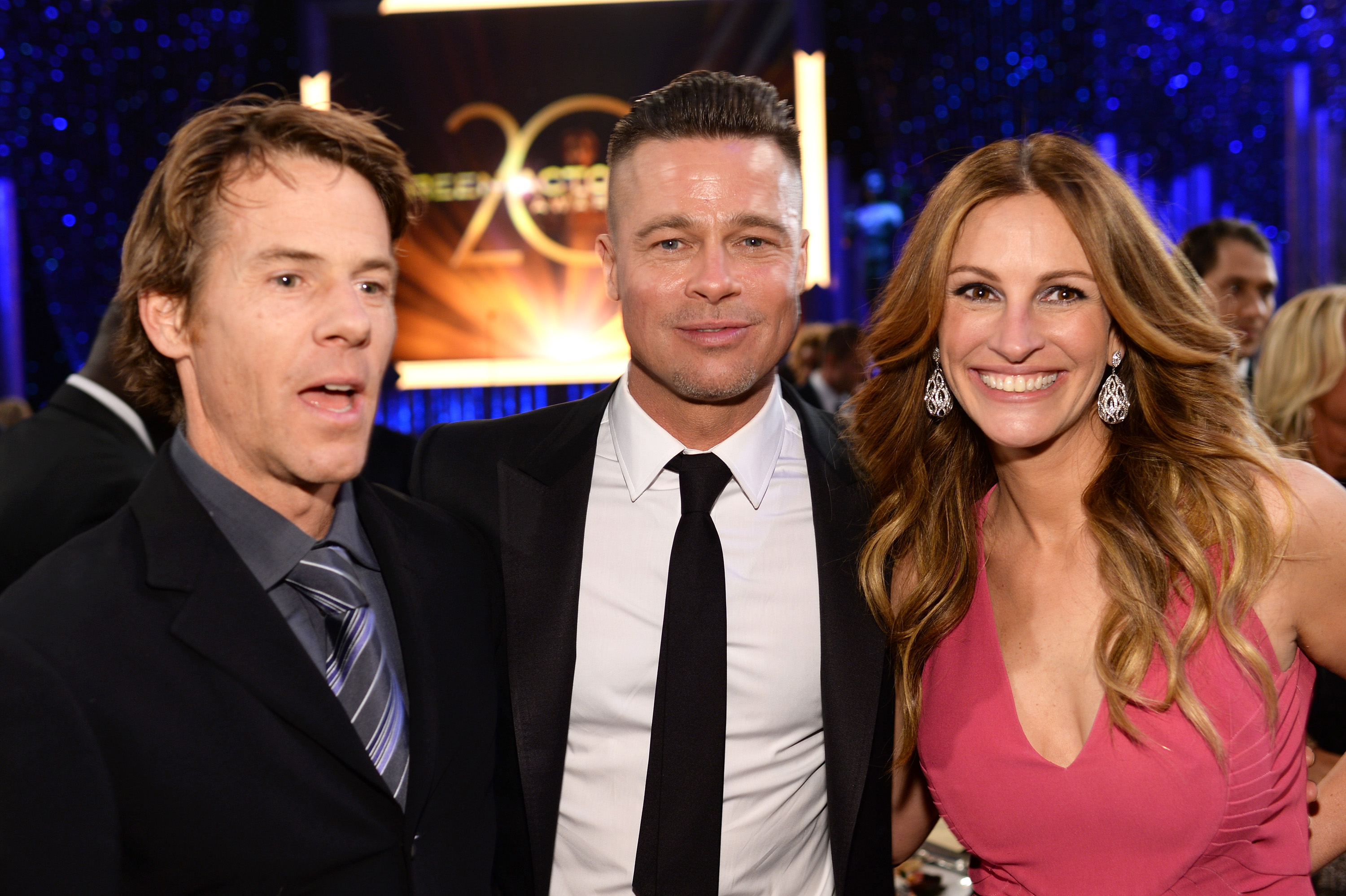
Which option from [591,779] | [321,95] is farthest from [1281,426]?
[321,95]

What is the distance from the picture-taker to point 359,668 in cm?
134

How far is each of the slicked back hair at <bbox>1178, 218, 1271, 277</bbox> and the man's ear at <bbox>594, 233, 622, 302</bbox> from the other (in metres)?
2.84

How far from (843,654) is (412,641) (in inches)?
29.2

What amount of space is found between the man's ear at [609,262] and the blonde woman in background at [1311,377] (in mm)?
2039

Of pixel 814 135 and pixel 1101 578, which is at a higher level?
pixel 814 135

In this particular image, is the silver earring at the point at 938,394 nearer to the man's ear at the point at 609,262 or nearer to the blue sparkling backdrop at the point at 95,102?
the man's ear at the point at 609,262

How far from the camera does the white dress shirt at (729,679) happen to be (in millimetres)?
1671

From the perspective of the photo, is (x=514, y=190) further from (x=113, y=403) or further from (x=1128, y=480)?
(x=1128, y=480)

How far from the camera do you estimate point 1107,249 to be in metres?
1.66

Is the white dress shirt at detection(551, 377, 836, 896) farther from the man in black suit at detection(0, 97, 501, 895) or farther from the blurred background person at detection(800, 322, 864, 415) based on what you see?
the blurred background person at detection(800, 322, 864, 415)

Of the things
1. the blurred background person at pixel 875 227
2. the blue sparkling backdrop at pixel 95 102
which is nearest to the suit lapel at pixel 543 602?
the blurred background person at pixel 875 227

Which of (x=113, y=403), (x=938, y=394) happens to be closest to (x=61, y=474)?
(x=113, y=403)

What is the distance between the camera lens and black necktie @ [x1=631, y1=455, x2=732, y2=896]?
5.26 ft

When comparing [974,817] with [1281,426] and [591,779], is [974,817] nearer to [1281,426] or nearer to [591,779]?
[591,779]
